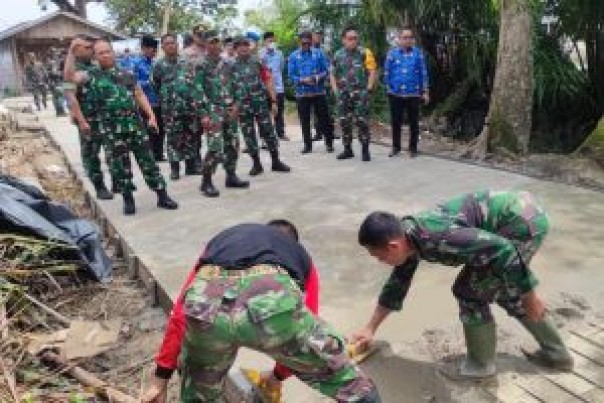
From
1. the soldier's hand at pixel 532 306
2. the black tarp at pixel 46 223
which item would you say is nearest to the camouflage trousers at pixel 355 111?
the black tarp at pixel 46 223

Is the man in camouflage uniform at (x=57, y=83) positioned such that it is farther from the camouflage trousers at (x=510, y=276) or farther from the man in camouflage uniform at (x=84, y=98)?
the camouflage trousers at (x=510, y=276)

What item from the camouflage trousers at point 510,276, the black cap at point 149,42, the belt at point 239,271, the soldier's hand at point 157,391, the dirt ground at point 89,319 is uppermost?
the black cap at point 149,42

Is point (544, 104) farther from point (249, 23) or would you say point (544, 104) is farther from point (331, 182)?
point (249, 23)

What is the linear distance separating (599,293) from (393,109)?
15.0 ft

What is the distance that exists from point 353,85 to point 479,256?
18.0 feet

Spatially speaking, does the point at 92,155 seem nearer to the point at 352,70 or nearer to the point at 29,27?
the point at 352,70

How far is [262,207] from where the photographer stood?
6449 mm

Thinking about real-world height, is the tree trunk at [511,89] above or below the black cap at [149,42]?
below

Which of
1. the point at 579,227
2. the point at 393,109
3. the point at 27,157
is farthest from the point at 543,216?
the point at 27,157

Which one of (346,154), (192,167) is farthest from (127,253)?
(346,154)

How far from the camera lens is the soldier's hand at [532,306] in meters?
3.05

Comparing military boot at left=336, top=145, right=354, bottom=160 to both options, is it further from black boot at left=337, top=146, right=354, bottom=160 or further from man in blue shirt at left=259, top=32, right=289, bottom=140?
man in blue shirt at left=259, top=32, right=289, bottom=140

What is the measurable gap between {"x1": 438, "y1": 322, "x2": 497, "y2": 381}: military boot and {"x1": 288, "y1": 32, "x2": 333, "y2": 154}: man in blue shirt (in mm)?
5931

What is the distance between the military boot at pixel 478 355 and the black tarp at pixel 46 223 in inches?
110
